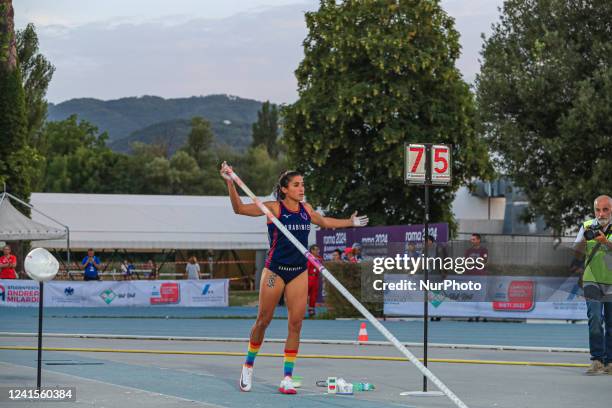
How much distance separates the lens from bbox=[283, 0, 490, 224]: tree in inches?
1729

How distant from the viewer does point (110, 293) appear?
34375 millimetres

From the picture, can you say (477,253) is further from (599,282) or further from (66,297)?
(66,297)

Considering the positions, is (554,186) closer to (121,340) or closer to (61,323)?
(61,323)

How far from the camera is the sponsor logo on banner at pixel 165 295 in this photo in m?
34.5

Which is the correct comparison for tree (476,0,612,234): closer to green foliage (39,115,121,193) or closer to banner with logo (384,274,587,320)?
banner with logo (384,274,587,320)

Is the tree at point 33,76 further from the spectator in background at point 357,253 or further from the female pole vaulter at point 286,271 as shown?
the female pole vaulter at point 286,271

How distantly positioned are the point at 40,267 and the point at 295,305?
103 inches

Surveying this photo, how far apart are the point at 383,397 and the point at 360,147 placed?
34.7 metres

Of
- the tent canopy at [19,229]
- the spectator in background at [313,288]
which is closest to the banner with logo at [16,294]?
the tent canopy at [19,229]

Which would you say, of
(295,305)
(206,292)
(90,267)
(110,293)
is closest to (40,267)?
(295,305)

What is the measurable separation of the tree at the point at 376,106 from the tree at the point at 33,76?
11.6 metres

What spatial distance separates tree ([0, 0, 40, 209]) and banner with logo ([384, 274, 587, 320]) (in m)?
17.5

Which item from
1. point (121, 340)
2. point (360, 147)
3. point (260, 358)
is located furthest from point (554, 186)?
point (260, 358)

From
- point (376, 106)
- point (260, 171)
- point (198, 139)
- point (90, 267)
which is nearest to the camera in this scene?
point (90, 267)
